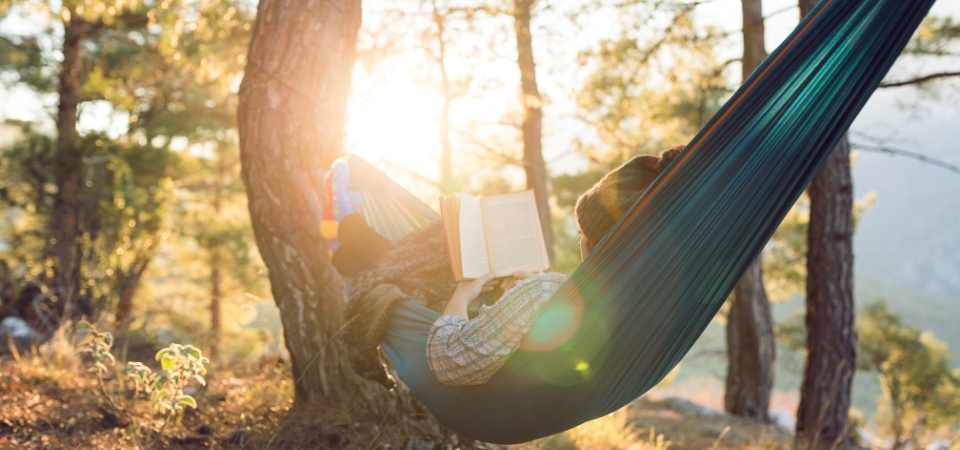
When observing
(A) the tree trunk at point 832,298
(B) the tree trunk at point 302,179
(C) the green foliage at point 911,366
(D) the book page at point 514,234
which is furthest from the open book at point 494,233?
(C) the green foliage at point 911,366

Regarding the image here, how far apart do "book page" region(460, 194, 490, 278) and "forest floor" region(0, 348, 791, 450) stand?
0.62 metres

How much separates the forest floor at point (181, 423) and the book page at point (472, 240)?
2.02ft

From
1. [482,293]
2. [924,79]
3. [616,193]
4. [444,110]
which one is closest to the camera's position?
[616,193]

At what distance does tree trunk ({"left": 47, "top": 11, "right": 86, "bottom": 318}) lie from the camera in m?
4.55

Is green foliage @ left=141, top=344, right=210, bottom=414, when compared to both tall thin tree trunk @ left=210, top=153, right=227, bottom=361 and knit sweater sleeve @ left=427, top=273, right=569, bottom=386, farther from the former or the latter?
tall thin tree trunk @ left=210, top=153, right=227, bottom=361

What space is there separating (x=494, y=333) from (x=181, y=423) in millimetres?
1374

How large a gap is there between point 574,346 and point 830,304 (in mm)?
3312

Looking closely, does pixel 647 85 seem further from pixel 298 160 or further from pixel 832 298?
pixel 298 160

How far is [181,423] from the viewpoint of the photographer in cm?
192

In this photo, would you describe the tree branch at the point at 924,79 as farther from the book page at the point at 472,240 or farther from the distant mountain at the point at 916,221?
the distant mountain at the point at 916,221

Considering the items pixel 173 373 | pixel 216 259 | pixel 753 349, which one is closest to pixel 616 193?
pixel 173 373

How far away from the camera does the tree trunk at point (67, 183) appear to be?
4.55 m

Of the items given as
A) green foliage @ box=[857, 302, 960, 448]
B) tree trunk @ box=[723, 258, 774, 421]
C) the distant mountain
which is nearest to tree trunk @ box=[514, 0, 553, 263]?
tree trunk @ box=[723, 258, 774, 421]

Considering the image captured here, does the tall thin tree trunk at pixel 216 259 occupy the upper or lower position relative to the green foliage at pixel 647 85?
lower
